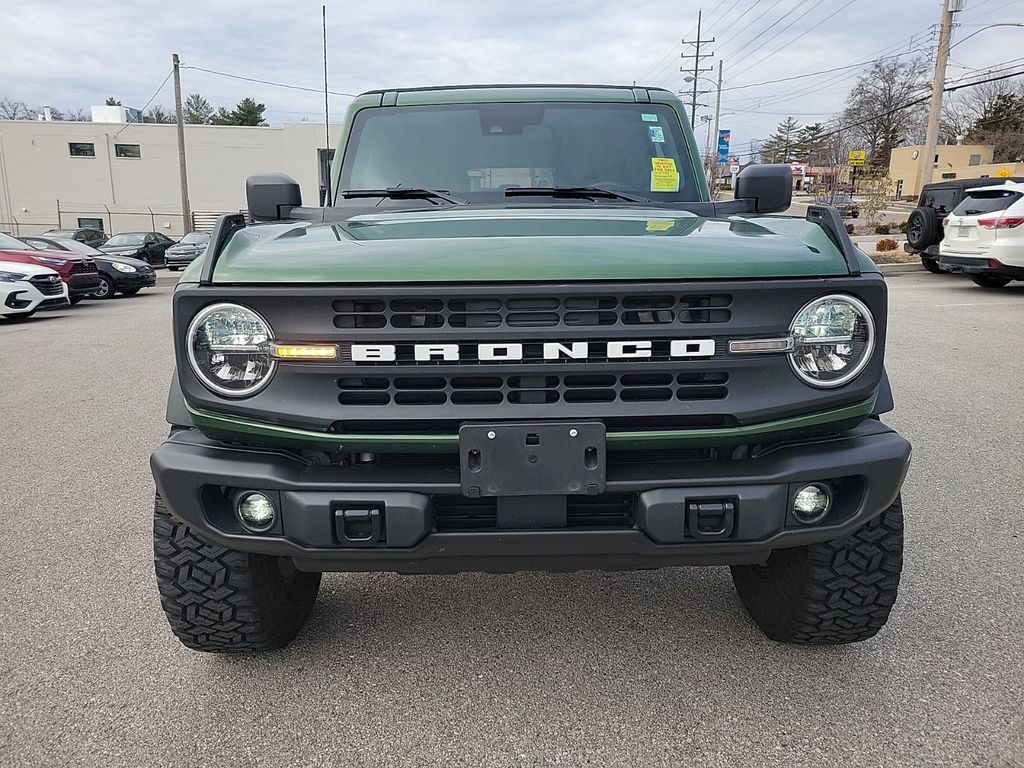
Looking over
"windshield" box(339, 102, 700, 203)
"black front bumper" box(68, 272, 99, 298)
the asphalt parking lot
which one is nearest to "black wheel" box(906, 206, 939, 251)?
the asphalt parking lot

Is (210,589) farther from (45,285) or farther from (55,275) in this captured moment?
(55,275)

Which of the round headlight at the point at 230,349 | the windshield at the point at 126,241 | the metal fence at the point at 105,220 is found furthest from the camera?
the metal fence at the point at 105,220

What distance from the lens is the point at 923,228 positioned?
14.9m

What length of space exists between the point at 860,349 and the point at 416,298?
117 centimetres

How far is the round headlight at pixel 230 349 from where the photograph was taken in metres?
2.05

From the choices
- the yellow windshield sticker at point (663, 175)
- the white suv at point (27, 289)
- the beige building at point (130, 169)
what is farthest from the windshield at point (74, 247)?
the beige building at point (130, 169)

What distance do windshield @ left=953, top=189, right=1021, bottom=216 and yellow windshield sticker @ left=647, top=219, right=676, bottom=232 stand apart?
11301 millimetres

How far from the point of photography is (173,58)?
94.1ft

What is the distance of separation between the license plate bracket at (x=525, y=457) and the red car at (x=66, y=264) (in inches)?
525

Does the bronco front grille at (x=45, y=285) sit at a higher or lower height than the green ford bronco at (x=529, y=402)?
lower

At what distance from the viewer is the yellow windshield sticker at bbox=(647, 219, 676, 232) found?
2.41m

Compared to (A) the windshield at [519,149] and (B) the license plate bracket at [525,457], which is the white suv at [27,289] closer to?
(A) the windshield at [519,149]

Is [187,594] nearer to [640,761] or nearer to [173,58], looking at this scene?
[640,761]

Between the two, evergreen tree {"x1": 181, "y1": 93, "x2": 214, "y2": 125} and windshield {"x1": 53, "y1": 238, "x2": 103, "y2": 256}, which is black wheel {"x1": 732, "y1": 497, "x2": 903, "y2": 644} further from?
evergreen tree {"x1": 181, "y1": 93, "x2": 214, "y2": 125}
